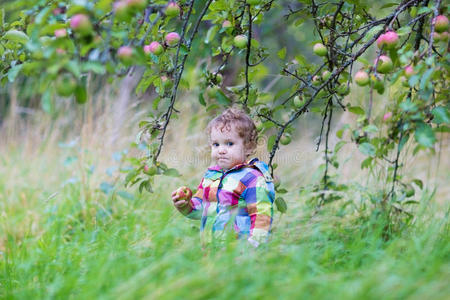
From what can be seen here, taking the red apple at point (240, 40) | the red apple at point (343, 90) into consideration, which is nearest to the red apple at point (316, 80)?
the red apple at point (343, 90)

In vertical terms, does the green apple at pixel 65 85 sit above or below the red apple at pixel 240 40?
below

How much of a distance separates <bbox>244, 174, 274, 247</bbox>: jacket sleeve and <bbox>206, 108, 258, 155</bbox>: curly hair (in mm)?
196

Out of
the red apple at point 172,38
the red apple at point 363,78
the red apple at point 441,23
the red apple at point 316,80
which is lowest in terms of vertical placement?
the red apple at point 172,38

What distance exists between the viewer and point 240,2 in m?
1.83

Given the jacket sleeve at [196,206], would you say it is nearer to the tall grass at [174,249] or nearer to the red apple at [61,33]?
the tall grass at [174,249]

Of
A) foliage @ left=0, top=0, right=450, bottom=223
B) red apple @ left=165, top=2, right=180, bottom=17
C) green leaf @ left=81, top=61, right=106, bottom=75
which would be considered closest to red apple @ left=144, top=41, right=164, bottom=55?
foliage @ left=0, top=0, right=450, bottom=223

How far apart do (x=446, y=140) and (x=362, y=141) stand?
9.40 feet

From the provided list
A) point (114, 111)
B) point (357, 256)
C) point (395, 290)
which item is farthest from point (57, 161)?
point (395, 290)

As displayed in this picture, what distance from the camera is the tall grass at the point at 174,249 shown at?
120cm

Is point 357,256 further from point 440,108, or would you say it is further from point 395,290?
point 440,108

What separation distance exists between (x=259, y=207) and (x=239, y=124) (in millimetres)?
344

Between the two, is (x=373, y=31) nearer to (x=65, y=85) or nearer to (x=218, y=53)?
(x=218, y=53)

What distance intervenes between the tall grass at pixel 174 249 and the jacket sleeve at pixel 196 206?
0.06 m

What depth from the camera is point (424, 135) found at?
141 cm
